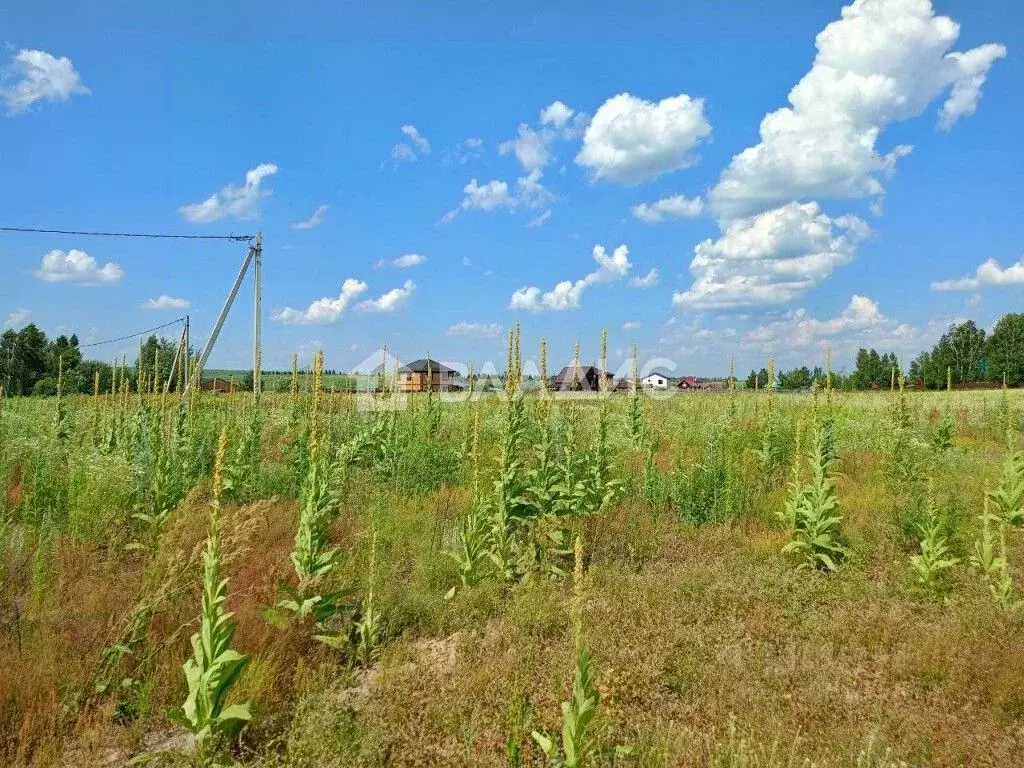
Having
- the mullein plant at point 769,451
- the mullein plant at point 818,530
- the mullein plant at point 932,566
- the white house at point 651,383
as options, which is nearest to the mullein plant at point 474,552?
A: the mullein plant at point 818,530

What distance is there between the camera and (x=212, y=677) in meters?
3.47

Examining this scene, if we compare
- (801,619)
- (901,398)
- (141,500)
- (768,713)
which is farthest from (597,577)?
(901,398)

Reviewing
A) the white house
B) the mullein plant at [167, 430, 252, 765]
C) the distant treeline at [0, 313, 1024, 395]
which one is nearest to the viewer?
the mullein plant at [167, 430, 252, 765]

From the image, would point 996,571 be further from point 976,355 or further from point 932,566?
point 976,355

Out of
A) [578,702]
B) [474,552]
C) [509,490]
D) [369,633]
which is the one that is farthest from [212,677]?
[509,490]

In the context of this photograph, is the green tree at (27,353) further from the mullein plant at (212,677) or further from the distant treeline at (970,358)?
the distant treeline at (970,358)

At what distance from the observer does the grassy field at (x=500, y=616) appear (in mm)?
3666

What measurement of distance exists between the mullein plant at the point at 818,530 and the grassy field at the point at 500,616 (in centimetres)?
3

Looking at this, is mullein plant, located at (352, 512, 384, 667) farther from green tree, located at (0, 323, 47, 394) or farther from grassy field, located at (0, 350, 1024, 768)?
green tree, located at (0, 323, 47, 394)

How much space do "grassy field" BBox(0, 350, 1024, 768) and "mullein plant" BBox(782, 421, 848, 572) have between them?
0.11 ft

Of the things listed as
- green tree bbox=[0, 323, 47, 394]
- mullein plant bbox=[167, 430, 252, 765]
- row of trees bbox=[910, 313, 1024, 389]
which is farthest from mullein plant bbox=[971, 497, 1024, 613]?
row of trees bbox=[910, 313, 1024, 389]

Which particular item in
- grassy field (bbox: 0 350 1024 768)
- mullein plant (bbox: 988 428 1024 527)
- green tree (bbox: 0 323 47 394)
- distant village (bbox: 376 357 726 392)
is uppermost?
green tree (bbox: 0 323 47 394)

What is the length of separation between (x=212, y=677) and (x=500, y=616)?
105 inches

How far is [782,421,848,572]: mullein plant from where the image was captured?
6.97 m
